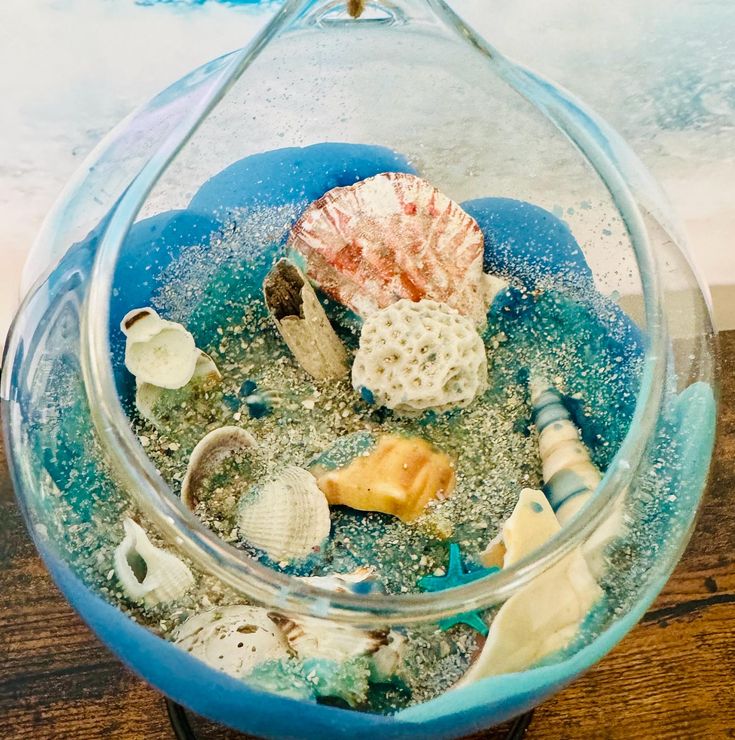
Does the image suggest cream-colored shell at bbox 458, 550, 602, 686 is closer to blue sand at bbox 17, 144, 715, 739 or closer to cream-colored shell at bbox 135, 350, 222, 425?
blue sand at bbox 17, 144, 715, 739

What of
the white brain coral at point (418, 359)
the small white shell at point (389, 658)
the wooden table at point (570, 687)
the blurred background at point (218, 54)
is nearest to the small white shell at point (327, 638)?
the small white shell at point (389, 658)

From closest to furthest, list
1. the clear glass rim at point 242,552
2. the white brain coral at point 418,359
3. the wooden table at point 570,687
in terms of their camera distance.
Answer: the clear glass rim at point 242,552 < the white brain coral at point 418,359 < the wooden table at point 570,687

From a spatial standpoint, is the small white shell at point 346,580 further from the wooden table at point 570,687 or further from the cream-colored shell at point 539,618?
the wooden table at point 570,687

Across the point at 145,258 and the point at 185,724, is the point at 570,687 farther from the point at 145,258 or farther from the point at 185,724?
the point at 145,258

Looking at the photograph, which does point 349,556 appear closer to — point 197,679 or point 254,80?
point 197,679

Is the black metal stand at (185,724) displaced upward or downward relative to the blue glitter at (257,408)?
downward

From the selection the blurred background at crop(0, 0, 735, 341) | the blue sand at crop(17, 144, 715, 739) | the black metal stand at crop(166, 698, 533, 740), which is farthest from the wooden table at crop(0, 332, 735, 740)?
the blurred background at crop(0, 0, 735, 341)
